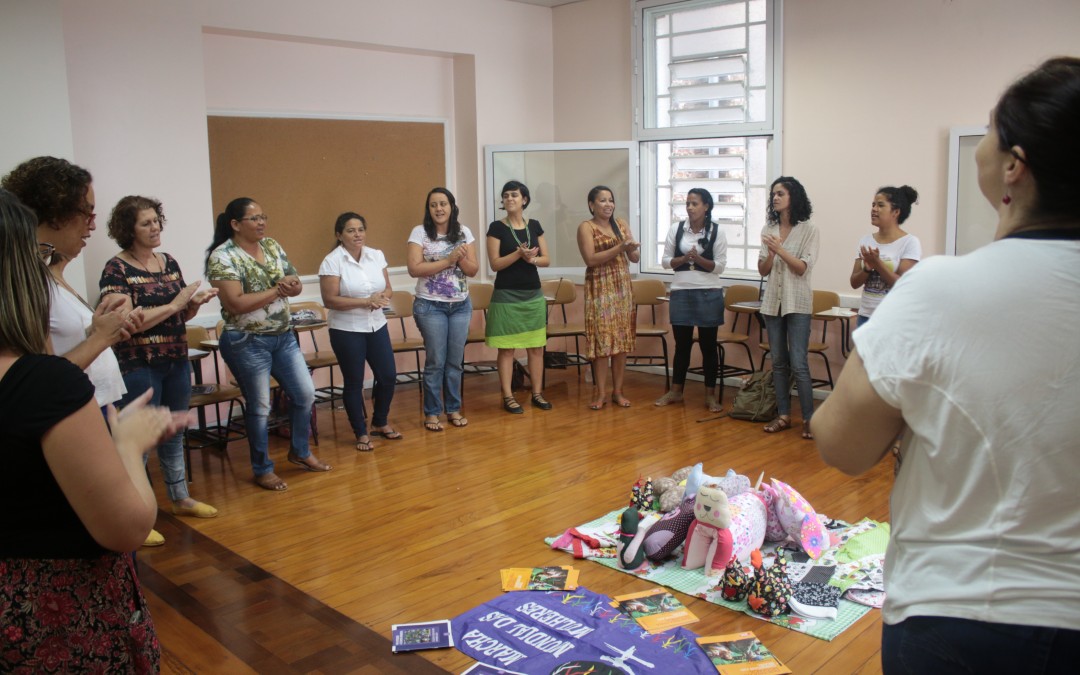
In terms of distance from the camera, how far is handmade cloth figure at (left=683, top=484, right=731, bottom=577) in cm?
352

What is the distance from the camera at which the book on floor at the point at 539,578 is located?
3.52 m

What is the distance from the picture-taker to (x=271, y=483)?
190 inches

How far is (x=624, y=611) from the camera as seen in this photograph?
3.32 m

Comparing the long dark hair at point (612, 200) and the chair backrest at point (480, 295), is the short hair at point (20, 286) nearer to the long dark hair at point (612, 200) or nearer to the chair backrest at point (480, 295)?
the long dark hair at point (612, 200)

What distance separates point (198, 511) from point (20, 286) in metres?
3.19

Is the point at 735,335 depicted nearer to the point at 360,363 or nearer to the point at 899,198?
the point at 899,198

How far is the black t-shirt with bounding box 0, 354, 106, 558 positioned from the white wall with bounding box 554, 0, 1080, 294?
581 centimetres

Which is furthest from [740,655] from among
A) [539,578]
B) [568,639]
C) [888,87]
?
[888,87]

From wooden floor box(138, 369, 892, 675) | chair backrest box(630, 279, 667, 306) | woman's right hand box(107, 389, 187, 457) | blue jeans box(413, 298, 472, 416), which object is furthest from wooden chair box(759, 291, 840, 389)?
woman's right hand box(107, 389, 187, 457)

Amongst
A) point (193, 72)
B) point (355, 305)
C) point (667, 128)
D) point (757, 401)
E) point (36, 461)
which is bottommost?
point (757, 401)

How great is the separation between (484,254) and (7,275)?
6471 mm

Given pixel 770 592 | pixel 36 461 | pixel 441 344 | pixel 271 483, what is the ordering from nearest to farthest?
pixel 36 461
pixel 770 592
pixel 271 483
pixel 441 344

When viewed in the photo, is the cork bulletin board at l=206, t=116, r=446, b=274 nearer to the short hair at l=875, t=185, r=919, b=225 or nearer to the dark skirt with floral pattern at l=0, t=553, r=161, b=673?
the short hair at l=875, t=185, r=919, b=225

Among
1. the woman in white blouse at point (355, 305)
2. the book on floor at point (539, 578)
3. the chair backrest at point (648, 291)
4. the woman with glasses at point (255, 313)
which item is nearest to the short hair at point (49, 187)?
the woman with glasses at point (255, 313)
